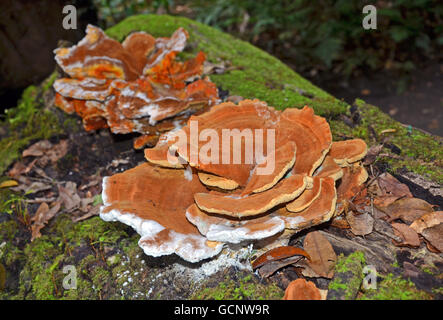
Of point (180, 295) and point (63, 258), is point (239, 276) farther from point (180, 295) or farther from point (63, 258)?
point (63, 258)

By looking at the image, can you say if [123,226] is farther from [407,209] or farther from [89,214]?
[407,209]

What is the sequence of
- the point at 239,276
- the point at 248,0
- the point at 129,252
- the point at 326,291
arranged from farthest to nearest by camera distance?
1. the point at 248,0
2. the point at 129,252
3. the point at 239,276
4. the point at 326,291

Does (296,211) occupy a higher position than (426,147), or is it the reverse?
(296,211)

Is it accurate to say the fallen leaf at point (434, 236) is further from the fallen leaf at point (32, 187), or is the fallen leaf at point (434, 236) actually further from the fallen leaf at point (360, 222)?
the fallen leaf at point (32, 187)

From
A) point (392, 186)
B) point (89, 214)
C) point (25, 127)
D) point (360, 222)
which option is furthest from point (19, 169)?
point (392, 186)

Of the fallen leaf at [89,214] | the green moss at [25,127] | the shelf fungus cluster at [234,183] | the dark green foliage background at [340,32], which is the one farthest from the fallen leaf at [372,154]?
the dark green foliage background at [340,32]

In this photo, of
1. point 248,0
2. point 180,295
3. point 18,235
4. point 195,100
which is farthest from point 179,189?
point 248,0

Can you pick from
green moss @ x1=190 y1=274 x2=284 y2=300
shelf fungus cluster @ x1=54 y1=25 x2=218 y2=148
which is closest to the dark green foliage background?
shelf fungus cluster @ x1=54 y1=25 x2=218 y2=148
